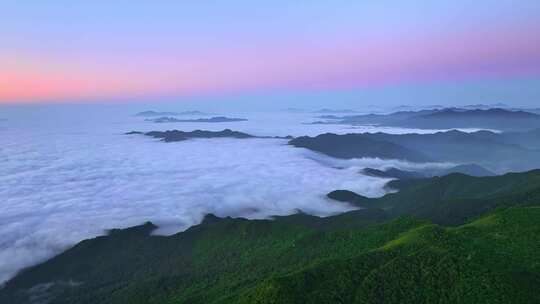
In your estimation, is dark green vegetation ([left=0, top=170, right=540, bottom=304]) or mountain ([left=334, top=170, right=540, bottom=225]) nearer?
dark green vegetation ([left=0, top=170, right=540, bottom=304])

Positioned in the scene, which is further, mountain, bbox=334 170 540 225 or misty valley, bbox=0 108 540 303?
mountain, bbox=334 170 540 225

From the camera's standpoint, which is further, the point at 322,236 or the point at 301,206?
the point at 301,206

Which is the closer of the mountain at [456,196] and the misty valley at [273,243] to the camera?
the misty valley at [273,243]

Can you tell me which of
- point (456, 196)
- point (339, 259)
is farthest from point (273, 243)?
point (456, 196)

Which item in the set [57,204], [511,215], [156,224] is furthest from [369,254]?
[57,204]

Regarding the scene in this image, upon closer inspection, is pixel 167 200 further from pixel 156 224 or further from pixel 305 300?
pixel 305 300

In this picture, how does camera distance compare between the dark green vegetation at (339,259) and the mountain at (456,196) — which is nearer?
the dark green vegetation at (339,259)

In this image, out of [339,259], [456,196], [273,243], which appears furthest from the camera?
Result: [456,196]

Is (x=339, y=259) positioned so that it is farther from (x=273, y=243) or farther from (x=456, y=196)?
(x=456, y=196)
